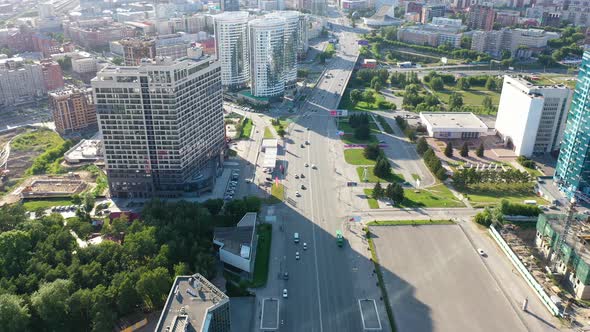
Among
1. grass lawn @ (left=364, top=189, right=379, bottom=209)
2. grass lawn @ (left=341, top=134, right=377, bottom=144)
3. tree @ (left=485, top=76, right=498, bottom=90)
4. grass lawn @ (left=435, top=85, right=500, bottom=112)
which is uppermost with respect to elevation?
tree @ (left=485, top=76, right=498, bottom=90)

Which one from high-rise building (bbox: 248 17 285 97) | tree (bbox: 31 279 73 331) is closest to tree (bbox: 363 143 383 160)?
high-rise building (bbox: 248 17 285 97)

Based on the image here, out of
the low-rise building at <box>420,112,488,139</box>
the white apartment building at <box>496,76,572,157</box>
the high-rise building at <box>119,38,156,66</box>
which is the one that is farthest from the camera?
the high-rise building at <box>119,38,156,66</box>

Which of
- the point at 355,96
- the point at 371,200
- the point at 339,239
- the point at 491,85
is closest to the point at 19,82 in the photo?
the point at 355,96

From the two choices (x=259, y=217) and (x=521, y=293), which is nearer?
(x=521, y=293)

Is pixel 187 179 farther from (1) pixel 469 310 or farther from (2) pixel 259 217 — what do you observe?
(1) pixel 469 310

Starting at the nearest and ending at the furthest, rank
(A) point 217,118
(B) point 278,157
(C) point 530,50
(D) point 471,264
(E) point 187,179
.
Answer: (D) point 471,264
(E) point 187,179
(A) point 217,118
(B) point 278,157
(C) point 530,50

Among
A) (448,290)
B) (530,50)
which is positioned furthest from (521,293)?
(530,50)

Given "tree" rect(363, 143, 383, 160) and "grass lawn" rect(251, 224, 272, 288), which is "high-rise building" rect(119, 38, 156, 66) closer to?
"tree" rect(363, 143, 383, 160)

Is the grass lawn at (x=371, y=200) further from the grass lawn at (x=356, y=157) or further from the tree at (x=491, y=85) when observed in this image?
the tree at (x=491, y=85)
